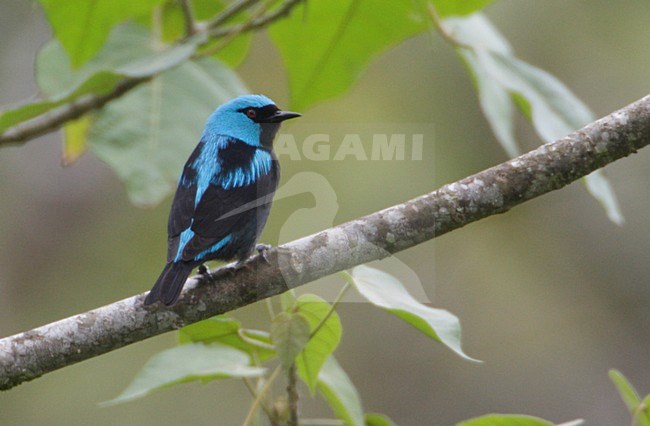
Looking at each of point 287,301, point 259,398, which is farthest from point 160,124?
point 259,398

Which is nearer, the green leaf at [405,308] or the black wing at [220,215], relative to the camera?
the green leaf at [405,308]

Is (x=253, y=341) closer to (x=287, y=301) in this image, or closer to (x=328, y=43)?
(x=287, y=301)

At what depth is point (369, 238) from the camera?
261 centimetres

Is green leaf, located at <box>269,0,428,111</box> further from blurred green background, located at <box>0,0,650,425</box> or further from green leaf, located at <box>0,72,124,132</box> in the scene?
blurred green background, located at <box>0,0,650,425</box>

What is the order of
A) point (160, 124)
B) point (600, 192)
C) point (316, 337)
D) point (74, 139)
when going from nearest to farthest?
point (316, 337), point (600, 192), point (160, 124), point (74, 139)

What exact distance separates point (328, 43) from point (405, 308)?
4.16 ft

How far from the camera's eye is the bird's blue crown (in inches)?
151

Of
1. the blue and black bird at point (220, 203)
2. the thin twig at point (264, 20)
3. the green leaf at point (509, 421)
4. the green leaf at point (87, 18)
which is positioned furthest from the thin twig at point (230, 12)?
the green leaf at point (509, 421)

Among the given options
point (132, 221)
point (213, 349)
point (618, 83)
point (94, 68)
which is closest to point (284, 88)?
point (132, 221)

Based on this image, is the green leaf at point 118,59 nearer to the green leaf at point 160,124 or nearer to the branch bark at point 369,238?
the green leaf at point 160,124

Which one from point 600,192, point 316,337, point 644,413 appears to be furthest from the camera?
point 600,192

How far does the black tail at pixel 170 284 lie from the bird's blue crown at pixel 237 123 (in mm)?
1050

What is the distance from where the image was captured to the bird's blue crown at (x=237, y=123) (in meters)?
3.85

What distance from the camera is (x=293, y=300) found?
A: 97.2 inches
